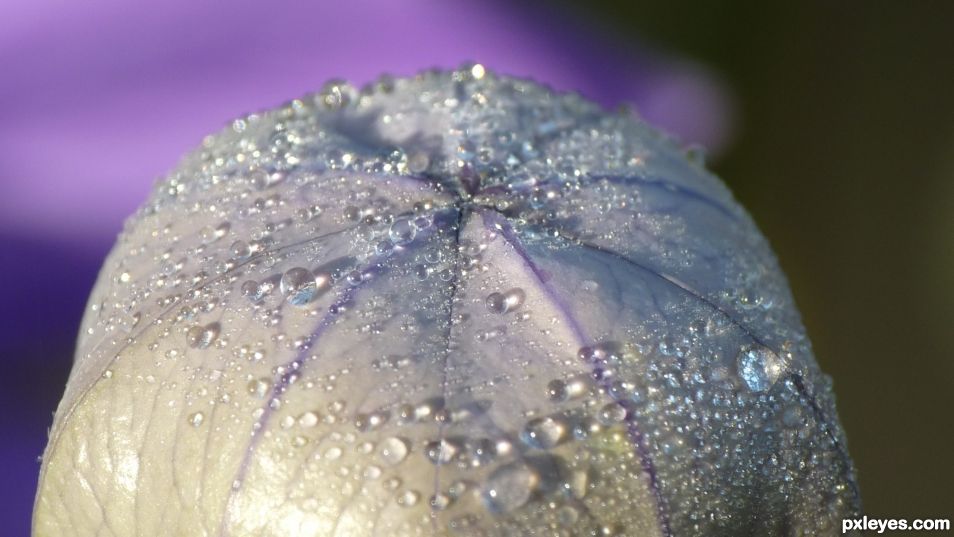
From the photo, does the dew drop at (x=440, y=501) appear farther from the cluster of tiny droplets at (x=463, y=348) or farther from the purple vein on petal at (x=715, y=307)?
the purple vein on petal at (x=715, y=307)

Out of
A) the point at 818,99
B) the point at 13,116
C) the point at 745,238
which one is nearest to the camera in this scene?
the point at 745,238

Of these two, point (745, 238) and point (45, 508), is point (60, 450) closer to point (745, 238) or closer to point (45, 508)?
point (45, 508)

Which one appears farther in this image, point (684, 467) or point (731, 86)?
point (731, 86)

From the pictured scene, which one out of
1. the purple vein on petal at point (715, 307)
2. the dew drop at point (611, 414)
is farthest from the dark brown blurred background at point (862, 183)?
the dew drop at point (611, 414)

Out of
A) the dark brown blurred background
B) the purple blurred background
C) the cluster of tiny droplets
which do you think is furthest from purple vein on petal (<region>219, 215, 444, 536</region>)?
the dark brown blurred background

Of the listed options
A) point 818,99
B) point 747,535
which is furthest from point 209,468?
point 818,99

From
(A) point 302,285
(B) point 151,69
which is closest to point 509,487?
(A) point 302,285
